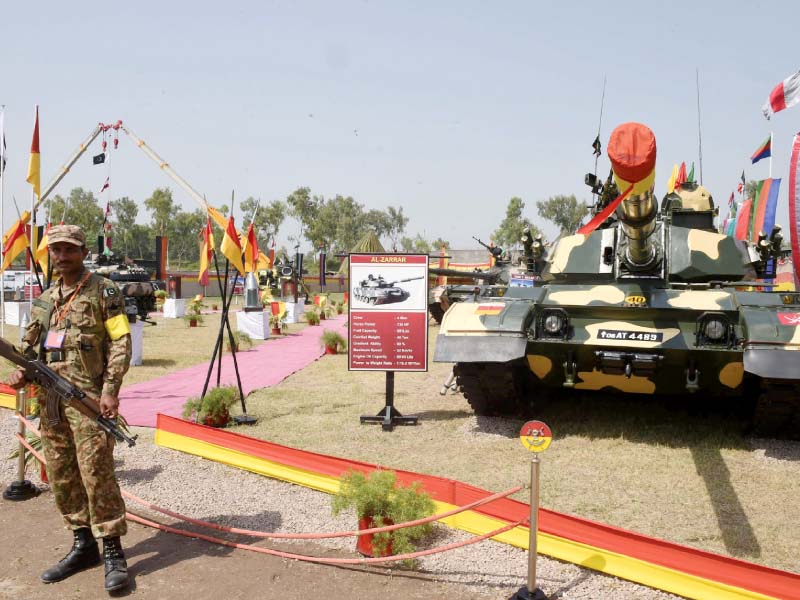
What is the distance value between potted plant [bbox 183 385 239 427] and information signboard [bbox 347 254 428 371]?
1.37 m

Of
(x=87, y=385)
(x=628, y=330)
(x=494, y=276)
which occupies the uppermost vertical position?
(x=494, y=276)

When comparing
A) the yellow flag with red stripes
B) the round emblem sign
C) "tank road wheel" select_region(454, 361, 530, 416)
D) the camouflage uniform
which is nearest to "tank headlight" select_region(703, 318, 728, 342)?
"tank road wheel" select_region(454, 361, 530, 416)

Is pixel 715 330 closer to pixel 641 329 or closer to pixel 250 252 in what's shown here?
pixel 641 329

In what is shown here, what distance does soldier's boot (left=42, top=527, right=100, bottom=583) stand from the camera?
12.7 feet

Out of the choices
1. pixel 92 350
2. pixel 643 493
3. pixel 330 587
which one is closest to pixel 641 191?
pixel 643 493

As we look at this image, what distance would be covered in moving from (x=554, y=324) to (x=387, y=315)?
186cm

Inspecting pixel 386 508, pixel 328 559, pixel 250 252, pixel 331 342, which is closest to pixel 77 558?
pixel 328 559

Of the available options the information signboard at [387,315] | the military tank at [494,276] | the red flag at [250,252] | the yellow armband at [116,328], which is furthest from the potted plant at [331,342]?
the yellow armband at [116,328]

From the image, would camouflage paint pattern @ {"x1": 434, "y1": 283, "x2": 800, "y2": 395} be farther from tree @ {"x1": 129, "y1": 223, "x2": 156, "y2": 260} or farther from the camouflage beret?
tree @ {"x1": 129, "y1": 223, "x2": 156, "y2": 260}

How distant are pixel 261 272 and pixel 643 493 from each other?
995 inches

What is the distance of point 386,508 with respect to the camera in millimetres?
4238

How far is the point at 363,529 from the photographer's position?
14.1 feet

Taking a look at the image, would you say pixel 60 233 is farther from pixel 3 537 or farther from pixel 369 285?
pixel 369 285

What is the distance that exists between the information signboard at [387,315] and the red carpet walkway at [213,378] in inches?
97.5
